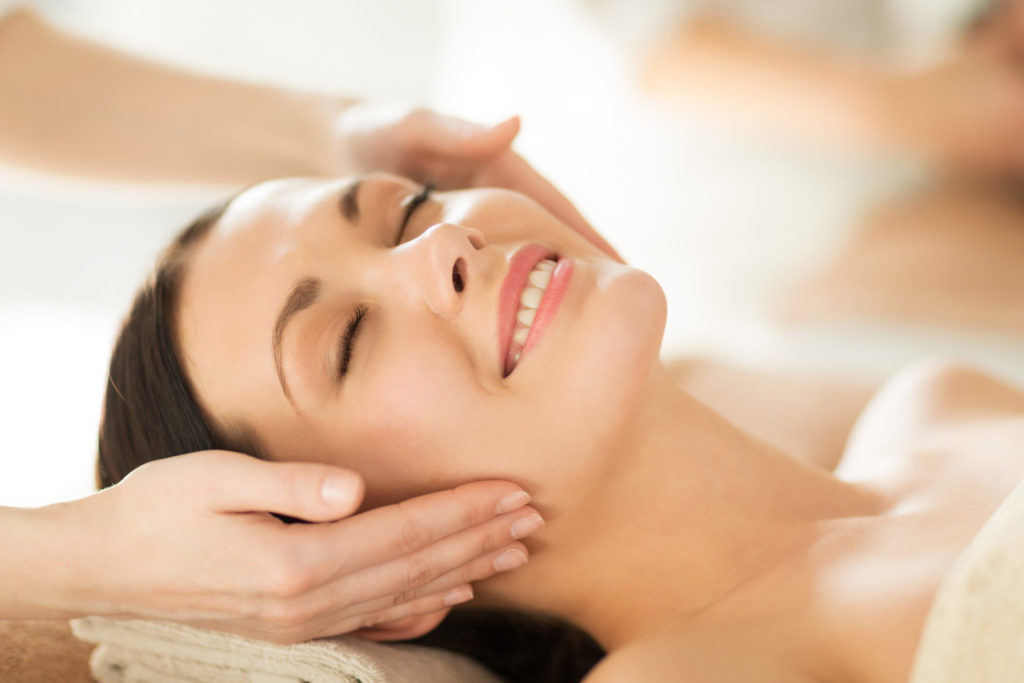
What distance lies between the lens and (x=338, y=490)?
1002mm

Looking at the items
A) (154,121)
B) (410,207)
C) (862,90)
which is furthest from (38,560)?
(862,90)

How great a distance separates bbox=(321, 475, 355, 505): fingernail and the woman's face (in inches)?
6.9

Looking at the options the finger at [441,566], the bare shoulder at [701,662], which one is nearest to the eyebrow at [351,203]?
the finger at [441,566]

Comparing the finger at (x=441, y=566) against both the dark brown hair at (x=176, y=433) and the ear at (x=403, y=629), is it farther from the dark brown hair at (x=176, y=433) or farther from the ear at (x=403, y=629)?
the dark brown hair at (x=176, y=433)

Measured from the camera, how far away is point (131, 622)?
1.20 metres

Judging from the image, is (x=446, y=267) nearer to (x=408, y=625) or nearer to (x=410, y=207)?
(x=410, y=207)

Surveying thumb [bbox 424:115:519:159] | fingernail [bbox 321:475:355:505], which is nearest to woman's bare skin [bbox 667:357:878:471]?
thumb [bbox 424:115:519:159]

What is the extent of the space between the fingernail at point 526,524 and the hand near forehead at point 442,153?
0.58 metres

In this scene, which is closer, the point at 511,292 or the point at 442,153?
the point at 511,292

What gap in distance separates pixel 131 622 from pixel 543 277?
740 millimetres

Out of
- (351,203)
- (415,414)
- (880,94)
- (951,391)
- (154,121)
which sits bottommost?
(415,414)

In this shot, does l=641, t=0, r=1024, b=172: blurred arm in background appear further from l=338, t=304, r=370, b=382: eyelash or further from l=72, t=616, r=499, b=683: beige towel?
l=72, t=616, r=499, b=683: beige towel

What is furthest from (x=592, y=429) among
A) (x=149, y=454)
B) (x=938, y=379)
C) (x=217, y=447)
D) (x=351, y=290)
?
(x=938, y=379)

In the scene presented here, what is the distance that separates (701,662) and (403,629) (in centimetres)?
45
